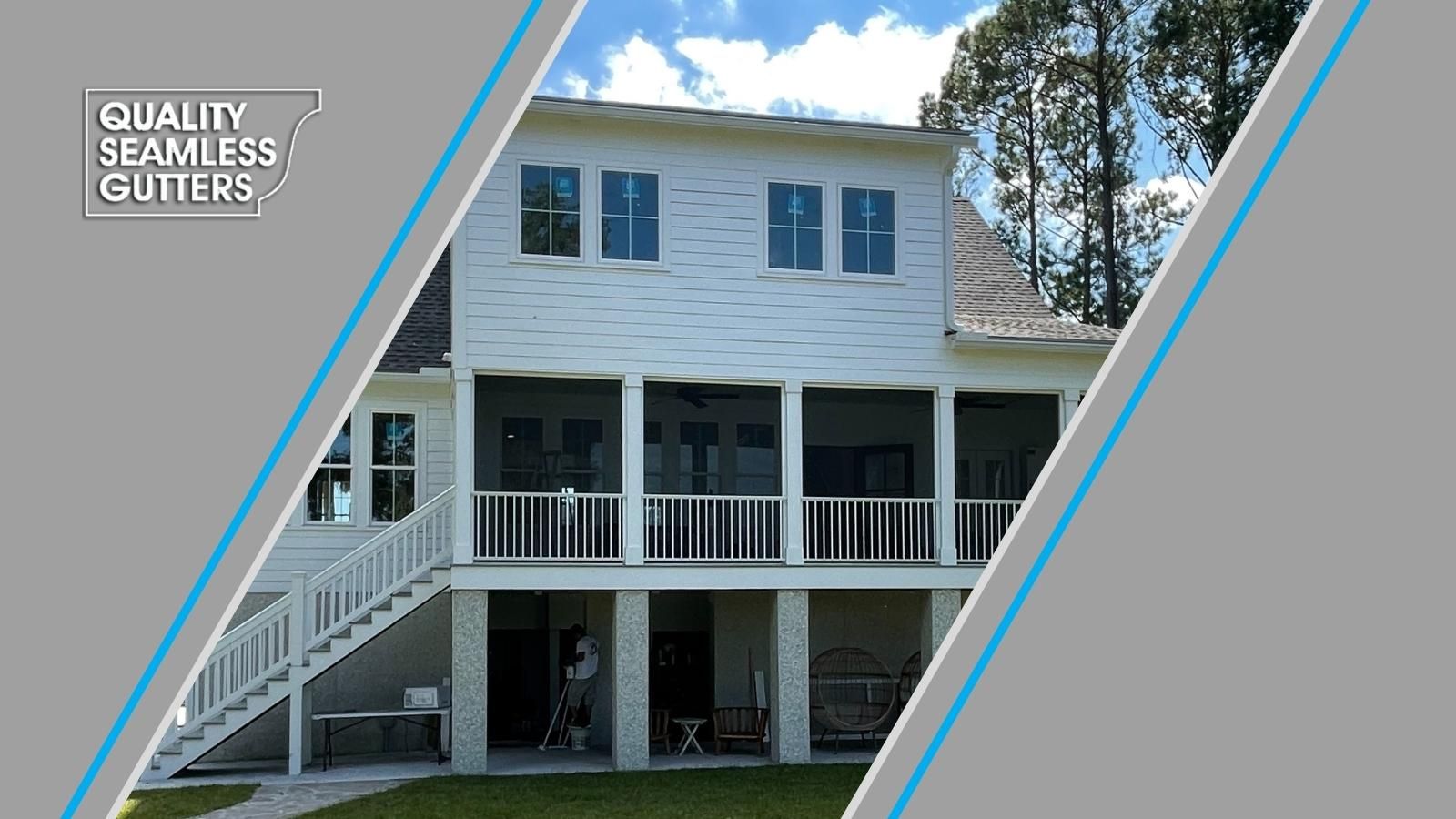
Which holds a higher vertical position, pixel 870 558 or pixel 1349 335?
pixel 1349 335

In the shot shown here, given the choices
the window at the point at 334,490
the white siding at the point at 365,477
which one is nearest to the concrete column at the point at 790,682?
the white siding at the point at 365,477

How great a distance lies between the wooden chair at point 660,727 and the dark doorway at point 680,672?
1530mm

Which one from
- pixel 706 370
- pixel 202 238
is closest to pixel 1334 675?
pixel 202 238

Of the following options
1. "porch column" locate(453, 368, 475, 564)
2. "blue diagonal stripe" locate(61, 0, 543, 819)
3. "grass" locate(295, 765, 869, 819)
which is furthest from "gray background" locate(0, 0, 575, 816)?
"porch column" locate(453, 368, 475, 564)

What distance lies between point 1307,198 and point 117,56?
513cm

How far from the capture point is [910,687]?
757 inches

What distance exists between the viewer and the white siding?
19.5m

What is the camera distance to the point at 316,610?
18750mm

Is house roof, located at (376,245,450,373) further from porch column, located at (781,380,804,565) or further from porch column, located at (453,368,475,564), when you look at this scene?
porch column, located at (781,380,804,565)

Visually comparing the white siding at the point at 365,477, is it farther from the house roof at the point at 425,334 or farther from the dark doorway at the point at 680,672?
the dark doorway at the point at 680,672

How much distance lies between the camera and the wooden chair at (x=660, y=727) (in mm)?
18413

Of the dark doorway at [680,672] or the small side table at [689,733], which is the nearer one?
the small side table at [689,733]

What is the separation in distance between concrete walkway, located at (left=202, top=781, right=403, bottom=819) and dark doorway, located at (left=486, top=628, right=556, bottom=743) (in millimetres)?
5329

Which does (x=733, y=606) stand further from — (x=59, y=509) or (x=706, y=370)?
(x=59, y=509)
